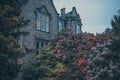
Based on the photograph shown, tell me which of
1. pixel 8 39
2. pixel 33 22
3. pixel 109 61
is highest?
pixel 33 22

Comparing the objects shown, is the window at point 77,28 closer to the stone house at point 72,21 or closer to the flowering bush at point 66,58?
the stone house at point 72,21

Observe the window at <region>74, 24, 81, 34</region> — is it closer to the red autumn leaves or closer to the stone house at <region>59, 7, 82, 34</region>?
the stone house at <region>59, 7, 82, 34</region>

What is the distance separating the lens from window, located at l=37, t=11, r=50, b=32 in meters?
36.5

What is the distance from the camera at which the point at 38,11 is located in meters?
36.7

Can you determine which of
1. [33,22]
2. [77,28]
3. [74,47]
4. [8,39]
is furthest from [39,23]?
[8,39]

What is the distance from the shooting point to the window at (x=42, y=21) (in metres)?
36.5

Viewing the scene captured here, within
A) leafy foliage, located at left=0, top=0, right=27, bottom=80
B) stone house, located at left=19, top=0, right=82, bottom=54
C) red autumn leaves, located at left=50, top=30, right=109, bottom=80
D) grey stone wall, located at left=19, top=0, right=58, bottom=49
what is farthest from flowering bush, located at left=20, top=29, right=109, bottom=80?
leafy foliage, located at left=0, top=0, right=27, bottom=80

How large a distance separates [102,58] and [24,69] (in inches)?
381

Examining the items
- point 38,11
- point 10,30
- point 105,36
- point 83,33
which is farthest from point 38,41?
point 10,30

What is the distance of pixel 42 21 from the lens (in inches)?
1458

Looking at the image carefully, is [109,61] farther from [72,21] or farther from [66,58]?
[72,21]

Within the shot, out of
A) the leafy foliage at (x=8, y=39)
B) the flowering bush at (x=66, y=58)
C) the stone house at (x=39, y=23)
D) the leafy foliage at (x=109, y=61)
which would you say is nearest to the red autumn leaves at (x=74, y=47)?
the flowering bush at (x=66, y=58)

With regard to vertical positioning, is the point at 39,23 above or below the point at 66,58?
above

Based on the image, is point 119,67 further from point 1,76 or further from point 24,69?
point 24,69
